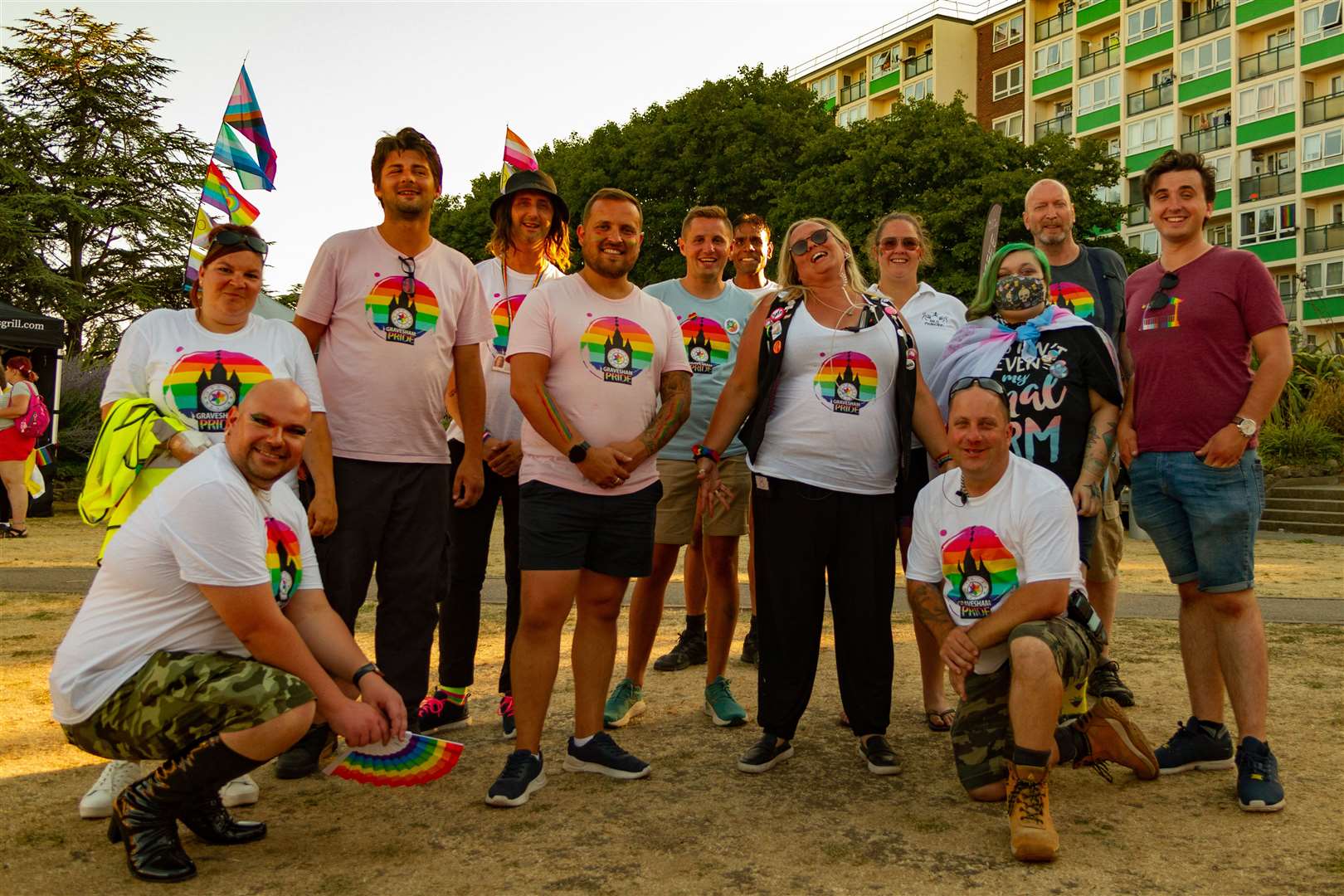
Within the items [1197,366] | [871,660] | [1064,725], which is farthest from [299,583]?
[1197,366]

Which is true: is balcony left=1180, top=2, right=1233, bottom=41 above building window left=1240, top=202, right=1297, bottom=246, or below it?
above

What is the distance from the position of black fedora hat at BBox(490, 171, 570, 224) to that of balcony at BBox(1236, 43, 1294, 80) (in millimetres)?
46845

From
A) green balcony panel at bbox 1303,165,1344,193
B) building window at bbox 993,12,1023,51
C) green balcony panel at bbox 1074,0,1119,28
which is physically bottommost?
green balcony panel at bbox 1303,165,1344,193

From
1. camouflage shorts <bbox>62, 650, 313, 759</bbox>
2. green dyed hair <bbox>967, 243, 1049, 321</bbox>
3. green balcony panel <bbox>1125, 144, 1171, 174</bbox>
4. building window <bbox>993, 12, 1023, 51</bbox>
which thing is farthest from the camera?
building window <bbox>993, 12, 1023, 51</bbox>

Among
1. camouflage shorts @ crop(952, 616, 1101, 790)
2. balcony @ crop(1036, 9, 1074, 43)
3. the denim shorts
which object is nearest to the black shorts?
camouflage shorts @ crop(952, 616, 1101, 790)

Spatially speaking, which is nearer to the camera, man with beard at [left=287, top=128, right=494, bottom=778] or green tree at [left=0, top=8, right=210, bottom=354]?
man with beard at [left=287, top=128, right=494, bottom=778]

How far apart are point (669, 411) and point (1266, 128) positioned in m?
47.8

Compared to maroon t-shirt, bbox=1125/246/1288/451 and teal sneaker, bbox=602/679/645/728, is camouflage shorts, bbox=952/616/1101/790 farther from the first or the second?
teal sneaker, bbox=602/679/645/728

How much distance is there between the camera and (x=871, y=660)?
4398 millimetres

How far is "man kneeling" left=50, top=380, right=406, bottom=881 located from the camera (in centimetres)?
316

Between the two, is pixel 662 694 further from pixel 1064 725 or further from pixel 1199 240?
pixel 1199 240

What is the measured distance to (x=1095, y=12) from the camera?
50312 mm

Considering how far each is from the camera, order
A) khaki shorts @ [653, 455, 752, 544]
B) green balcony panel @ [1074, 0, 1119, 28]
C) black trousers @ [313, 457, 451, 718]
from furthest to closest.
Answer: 1. green balcony panel @ [1074, 0, 1119, 28]
2. khaki shorts @ [653, 455, 752, 544]
3. black trousers @ [313, 457, 451, 718]

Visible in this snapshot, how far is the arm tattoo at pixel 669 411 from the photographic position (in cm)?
427
